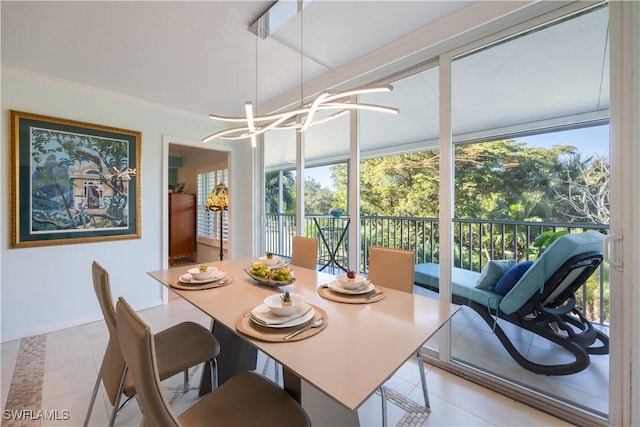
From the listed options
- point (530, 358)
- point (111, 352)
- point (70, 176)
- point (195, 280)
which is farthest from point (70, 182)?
point (530, 358)

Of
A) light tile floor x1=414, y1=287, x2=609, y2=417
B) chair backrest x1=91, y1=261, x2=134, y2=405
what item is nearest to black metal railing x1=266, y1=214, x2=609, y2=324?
light tile floor x1=414, y1=287, x2=609, y2=417

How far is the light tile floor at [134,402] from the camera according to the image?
1598mm

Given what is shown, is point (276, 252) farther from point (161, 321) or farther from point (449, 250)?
point (449, 250)

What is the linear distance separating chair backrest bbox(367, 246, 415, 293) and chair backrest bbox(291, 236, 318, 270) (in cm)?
55

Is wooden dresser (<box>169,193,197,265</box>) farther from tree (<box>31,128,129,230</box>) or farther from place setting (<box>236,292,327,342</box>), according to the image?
place setting (<box>236,292,327,342</box>)

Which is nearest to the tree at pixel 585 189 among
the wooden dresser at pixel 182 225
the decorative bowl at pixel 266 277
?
the decorative bowl at pixel 266 277

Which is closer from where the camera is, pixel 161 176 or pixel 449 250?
pixel 449 250

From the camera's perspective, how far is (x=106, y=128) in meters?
2.95

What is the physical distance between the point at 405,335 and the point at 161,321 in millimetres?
2805

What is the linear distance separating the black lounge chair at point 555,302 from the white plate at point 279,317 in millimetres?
1489

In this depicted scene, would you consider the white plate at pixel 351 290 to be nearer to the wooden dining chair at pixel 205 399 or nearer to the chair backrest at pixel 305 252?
the wooden dining chair at pixel 205 399

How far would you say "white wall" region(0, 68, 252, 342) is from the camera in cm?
248

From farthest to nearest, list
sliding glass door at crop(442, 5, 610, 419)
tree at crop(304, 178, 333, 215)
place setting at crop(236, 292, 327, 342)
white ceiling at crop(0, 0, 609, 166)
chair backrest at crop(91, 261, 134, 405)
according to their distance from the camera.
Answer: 1. tree at crop(304, 178, 333, 215)
2. white ceiling at crop(0, 0, 609, 166)
3. sliding glass door at crop(442, 5, 610, 419)
4. chair backrest at crop(91, 261, 134, 405)
5. place setting at crop(236, 292, 327, 342)

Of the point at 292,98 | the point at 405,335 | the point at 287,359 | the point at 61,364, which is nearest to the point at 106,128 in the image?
the point at 292,98
